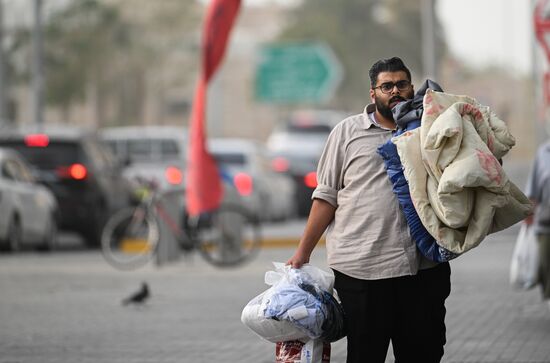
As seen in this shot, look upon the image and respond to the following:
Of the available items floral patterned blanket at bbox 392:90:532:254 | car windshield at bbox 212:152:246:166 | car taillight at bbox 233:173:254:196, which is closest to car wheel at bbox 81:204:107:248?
car taillight at bbox 233:173:254:196

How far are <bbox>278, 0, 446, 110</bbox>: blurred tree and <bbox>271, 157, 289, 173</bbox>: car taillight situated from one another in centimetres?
4672

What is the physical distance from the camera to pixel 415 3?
98.2 m

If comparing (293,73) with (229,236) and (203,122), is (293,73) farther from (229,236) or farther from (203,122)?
(229,236)

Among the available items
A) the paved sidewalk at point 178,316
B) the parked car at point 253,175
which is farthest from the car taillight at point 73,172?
the parked car at point 253,175

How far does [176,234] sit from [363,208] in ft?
41.3

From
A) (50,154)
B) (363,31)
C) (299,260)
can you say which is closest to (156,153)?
(50,154)

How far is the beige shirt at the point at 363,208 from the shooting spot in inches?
264

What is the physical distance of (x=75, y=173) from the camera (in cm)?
2309

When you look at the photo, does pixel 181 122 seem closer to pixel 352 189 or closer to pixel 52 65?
pixel 52 65

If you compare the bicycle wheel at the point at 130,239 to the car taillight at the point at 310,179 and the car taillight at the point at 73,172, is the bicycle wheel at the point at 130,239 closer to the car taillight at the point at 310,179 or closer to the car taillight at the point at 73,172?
the car taillight at the point at 73,172

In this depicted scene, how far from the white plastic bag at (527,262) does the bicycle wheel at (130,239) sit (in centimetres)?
758

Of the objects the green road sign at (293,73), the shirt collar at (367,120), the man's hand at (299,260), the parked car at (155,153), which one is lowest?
the green road sign at (293,73)

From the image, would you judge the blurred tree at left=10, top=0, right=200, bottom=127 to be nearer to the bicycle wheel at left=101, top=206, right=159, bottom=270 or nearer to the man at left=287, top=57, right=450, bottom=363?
the bicycle wheel at left=101, top=206, right=159, bottom=270

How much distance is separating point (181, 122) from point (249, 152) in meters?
62.4
